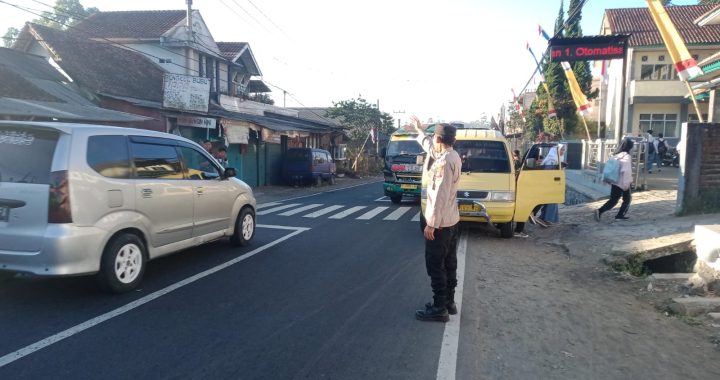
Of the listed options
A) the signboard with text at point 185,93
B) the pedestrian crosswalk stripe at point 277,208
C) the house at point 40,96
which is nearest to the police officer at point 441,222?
the pedestrian crosswalk stripe at point 277,208

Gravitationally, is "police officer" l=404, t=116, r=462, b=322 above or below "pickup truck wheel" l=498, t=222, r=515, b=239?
above

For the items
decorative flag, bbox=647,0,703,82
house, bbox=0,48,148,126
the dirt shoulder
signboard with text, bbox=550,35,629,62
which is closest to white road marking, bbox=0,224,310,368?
the dirt shoulder

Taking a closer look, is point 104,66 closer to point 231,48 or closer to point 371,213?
point 231,48

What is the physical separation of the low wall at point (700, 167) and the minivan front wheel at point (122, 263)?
9889 mm

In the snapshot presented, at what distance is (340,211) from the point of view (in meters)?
13.7

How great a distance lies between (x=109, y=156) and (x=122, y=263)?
120cm

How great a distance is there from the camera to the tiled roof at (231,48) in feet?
91.1

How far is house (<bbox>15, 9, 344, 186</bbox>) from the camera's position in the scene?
1728 cm

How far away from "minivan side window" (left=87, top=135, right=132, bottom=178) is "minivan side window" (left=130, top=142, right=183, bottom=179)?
0.15 metres

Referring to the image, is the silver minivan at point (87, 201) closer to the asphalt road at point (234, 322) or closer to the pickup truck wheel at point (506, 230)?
the asphalt road at point (234, 322)

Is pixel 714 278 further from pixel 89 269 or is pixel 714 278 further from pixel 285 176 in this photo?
pixel 285 176

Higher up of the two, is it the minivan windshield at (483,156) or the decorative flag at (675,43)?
the decorative flag at (675,43)

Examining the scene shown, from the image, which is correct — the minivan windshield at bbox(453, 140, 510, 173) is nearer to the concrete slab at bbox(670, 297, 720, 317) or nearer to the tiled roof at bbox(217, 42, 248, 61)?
the concrete slab at bbox(670, 297, 720, 317)

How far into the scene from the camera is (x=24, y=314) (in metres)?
4.74
